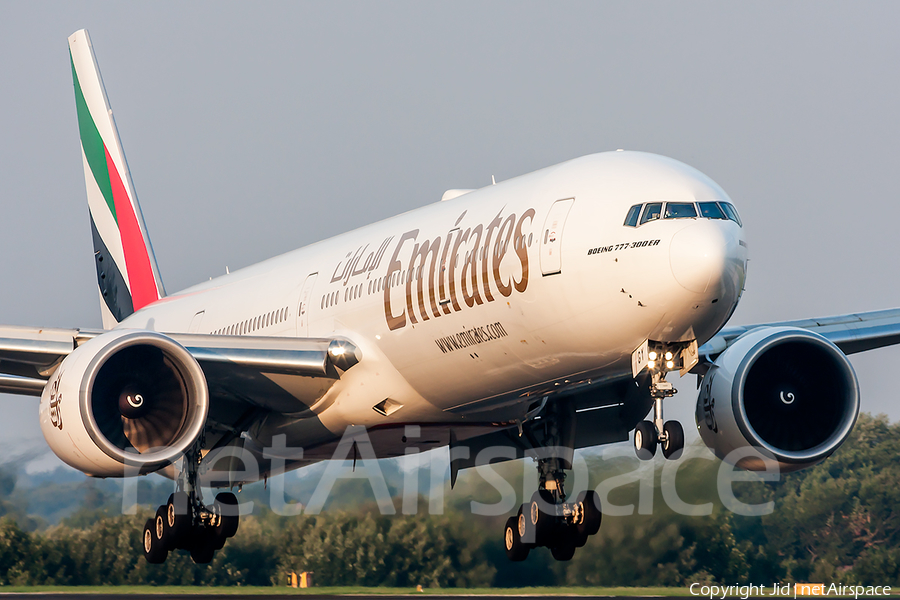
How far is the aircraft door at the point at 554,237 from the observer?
49.1ft

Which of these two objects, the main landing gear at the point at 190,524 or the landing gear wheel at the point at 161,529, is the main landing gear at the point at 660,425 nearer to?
the main landing gear at the point at 190,524

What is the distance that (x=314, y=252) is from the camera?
21.7m

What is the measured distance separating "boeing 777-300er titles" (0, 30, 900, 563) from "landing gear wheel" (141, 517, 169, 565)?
60 millimetres

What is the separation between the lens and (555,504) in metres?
20.9

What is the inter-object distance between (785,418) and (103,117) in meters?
18.1

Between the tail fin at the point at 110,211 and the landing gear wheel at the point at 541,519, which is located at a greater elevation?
the tail fin at the point at 110,211

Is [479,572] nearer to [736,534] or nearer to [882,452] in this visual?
[736,534]

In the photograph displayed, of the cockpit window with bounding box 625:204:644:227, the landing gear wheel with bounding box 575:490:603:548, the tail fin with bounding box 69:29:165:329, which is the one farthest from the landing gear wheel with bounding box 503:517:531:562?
the tail fin with bounding box 69:29:165:329

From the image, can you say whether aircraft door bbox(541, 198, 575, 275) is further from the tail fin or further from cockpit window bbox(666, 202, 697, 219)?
the tail fin

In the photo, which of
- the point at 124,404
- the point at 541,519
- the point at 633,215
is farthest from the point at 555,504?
the point at 633,215

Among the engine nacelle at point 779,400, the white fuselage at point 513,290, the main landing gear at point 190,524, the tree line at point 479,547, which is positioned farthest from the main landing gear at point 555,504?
the main landing gear at point 190,524

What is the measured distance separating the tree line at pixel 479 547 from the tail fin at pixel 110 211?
4.63 m

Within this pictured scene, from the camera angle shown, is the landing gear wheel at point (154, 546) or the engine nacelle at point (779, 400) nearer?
the engine nacelle at point (779, 400)

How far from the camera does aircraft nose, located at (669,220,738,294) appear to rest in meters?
13.5
